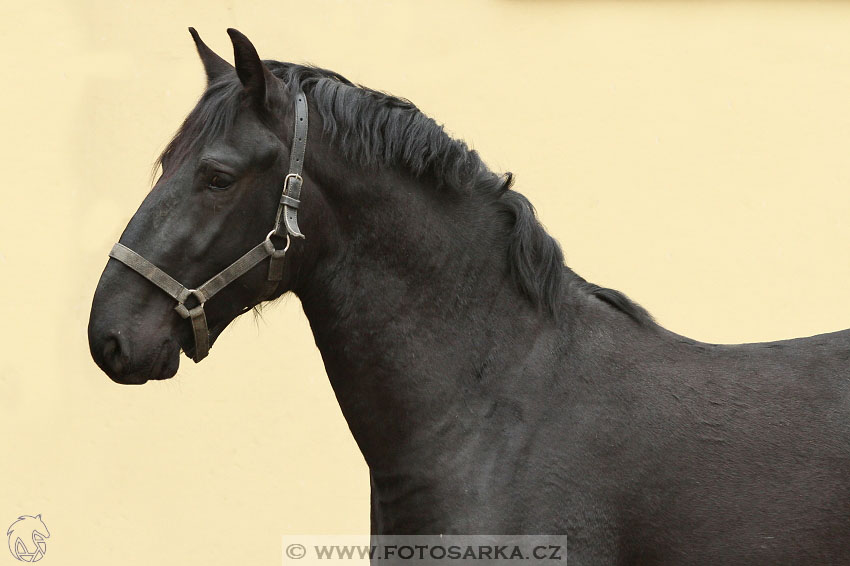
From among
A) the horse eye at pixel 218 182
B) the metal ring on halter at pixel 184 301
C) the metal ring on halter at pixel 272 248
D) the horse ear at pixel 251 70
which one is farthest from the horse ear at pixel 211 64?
the metal ring on halter at pixel 184 301

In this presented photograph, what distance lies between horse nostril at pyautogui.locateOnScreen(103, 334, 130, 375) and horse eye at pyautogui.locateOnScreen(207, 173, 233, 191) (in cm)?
43

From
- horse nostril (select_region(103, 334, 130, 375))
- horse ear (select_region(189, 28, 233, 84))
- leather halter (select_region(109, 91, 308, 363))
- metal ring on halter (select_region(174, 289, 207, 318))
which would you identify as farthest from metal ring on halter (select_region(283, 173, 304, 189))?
horse nostril (select_region(103, 334, 130, 375))

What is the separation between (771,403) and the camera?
93.5 inches

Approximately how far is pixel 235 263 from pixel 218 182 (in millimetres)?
205

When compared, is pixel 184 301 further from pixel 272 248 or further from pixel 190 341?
pixel 272 248

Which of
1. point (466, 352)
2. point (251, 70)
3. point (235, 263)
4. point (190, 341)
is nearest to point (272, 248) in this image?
point (235, 263)

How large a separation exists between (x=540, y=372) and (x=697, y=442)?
43 cm

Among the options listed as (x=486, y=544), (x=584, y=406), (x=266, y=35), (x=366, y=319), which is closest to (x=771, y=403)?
(x=584, y=406)

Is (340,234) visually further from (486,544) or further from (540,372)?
(486,544)

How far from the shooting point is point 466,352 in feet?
7.84

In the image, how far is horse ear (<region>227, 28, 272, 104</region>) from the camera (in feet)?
7.27

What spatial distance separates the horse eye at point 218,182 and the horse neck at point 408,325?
0.27 meters

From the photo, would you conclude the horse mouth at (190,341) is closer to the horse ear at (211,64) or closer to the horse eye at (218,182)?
the horse eye at (218,182)

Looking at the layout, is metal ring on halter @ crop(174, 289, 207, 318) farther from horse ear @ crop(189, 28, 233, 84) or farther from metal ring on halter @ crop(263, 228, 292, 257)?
horse ear @ crop(189, 28, 233, 84)
